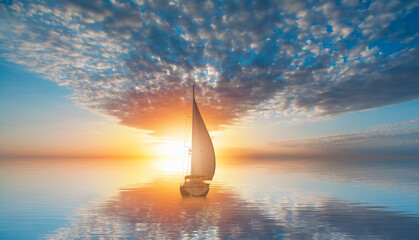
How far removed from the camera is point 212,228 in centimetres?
2325

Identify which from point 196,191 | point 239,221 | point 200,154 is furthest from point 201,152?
point 239,221

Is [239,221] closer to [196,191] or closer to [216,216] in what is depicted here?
[216,216]

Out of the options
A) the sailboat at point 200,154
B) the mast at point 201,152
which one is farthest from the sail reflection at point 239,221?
the mast at point 201,152

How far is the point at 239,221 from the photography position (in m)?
26.0

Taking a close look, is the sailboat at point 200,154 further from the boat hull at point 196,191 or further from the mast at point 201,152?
the boat hull at point 196,191

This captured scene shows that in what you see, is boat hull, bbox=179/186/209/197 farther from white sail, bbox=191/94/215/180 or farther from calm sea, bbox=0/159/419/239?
white sail, bbox=191/94/215/180

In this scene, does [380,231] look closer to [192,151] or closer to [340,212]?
[340,212]

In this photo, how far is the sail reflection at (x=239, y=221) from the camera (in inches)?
851

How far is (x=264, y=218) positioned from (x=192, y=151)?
1918 centimetres

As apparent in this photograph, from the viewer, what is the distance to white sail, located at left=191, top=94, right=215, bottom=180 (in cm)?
4222

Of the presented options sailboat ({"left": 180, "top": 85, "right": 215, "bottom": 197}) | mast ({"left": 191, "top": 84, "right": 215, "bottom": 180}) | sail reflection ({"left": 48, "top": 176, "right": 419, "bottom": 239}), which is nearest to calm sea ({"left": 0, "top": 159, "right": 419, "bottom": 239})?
sail reflection ({"left": 48, "top": 176, "right": 419, "bottom": 239})

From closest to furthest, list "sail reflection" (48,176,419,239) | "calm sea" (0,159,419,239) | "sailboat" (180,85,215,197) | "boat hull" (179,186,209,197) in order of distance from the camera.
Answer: "sail reflection" (48,176,419,239) < "calm sea" (0,159,419,239) < "boat hull" (179,186,209,197) < "sailboat" (180,85,215,197)

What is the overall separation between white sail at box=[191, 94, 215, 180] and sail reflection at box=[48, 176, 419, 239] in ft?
22.3

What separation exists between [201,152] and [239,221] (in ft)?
59.3
